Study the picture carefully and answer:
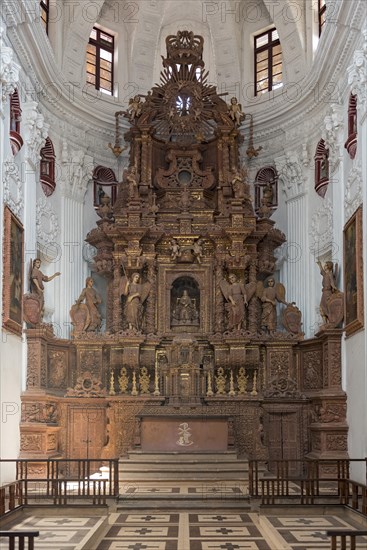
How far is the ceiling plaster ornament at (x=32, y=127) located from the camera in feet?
72.6

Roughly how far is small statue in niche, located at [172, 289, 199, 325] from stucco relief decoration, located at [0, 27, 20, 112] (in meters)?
8.20

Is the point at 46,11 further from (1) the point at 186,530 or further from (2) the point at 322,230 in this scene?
(1) the point at 186,530

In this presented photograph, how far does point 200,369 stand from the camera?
23.8m

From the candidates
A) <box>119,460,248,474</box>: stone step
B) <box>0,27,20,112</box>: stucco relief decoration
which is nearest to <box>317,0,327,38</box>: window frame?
<box>0,27,20,112</box>: stucco relief decoration

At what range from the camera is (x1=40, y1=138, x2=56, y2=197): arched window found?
2425 centimetres

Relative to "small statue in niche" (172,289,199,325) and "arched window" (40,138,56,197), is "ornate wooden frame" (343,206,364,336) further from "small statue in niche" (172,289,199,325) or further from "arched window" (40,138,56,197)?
"arched window" (40,138,56,197)

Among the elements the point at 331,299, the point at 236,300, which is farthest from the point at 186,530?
the point at 236,300

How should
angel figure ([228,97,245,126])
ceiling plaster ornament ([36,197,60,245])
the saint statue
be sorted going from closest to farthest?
ceiling plaster ornament ([36,197,60,245]) → the saint statue → angel figure ([228,97,245,126])

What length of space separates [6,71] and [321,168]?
31.7ft

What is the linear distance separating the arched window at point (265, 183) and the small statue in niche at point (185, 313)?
150 inches

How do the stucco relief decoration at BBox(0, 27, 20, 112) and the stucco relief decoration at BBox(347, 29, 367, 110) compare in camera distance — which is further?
the stucco relief decoration at BBox(0, 27, 20, 112)

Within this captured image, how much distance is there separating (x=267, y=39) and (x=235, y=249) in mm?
7782

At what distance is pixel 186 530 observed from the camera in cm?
1565

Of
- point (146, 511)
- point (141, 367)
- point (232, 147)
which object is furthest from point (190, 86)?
point (146, 511)
